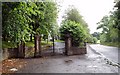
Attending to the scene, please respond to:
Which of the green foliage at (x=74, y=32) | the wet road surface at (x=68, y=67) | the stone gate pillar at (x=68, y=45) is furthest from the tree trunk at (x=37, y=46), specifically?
the wet road surface at (x=68, y=67)

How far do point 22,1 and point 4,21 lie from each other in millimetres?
2862

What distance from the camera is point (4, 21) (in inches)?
484

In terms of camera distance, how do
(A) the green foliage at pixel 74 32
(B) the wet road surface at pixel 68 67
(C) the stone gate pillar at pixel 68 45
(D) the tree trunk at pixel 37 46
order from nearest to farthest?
(B) the wet road surface at pixel 68 67, (D) the tree trunk at pixel 37 46, (C) the stone gate pillar at pixel 68 45, (A) the green foliage at pixel 74 32

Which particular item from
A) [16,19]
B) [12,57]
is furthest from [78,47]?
[16,19]

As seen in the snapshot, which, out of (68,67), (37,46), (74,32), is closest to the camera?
(68,67)

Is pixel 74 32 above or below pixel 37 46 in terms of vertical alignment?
above

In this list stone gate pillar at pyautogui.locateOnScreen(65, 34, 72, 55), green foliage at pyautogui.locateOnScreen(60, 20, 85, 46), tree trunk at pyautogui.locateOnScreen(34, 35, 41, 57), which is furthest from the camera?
green foliage at pyautogui.locateOnScreen(60, 20, 85, 46)

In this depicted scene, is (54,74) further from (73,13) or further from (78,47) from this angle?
(73,13)

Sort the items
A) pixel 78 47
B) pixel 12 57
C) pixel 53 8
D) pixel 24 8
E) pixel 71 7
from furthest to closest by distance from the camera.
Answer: pixel 71 7 → pixel 53 8 → pixel 78 47 → pixel 12 57 → pixel 24 8

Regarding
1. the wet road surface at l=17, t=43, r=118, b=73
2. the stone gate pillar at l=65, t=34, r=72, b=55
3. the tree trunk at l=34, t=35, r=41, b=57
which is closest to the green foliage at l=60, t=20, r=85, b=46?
the stone gate pillar at l=65, t=34, r=72, b=55

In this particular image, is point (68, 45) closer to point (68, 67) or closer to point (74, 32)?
point (74, 32)

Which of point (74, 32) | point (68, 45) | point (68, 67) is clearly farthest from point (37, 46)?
point (68, 67)

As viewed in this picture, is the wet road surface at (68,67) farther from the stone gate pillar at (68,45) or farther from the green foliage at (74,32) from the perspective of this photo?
the green foliage at (74,32)

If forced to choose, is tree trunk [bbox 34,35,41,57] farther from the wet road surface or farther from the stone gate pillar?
the wet road surface
